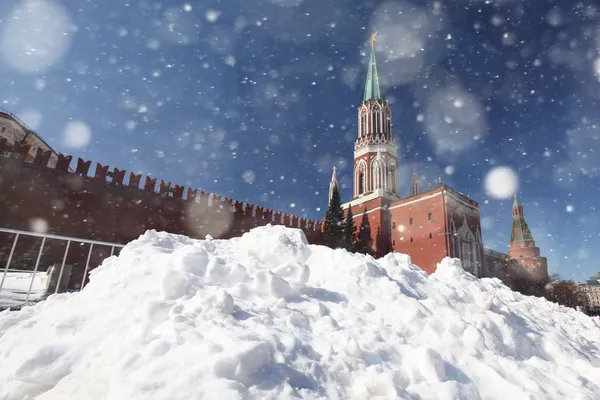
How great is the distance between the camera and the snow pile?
2373mm

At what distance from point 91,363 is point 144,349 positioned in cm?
51

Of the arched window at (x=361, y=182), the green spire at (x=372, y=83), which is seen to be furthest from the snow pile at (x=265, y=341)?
the green spire at (x=372, y=83)

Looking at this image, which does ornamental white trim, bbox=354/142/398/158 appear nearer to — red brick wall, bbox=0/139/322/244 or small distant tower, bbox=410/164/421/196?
small distant tower, bbox=410/164/421/196

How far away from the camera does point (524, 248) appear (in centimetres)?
5547

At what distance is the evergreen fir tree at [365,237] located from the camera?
28095 millimetres

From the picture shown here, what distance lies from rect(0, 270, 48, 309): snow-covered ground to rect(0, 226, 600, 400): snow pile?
96.8 inches

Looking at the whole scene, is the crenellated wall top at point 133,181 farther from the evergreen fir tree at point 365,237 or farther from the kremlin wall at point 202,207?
the evergreen fir tree at point 365,237

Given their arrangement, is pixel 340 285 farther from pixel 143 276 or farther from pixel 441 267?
pixel 441 267

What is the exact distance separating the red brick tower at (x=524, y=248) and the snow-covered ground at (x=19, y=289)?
60.6m

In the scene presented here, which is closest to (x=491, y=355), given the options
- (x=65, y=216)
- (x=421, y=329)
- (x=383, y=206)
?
(x=421, y=329)

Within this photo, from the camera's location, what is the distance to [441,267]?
8570 millimetres

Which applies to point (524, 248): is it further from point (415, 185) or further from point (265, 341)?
point (265, 341)

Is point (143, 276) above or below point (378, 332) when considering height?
above

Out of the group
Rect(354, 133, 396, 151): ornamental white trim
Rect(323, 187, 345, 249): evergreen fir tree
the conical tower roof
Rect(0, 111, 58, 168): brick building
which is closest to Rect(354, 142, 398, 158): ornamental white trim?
Rect(354, 133, 396, 151): ornamental white trim
